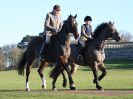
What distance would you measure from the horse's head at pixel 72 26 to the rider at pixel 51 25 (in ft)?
3.05

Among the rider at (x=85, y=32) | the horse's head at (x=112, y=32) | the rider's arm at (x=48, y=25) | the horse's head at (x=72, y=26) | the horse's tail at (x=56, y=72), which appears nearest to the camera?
the horse's head at (x=72, y=26)

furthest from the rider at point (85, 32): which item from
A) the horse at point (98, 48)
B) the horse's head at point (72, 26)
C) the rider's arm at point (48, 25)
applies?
the horse's head at point (72, 26)

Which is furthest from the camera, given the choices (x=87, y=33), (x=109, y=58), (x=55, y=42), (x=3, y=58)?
(x=109, y=58)

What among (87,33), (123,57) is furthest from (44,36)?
(123,57)

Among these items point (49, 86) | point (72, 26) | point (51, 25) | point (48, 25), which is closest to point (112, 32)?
point (72, 26)

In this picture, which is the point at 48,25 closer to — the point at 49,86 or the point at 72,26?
the point at 72,26

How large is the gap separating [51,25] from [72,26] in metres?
1.42

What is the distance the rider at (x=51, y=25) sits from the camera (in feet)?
69.5

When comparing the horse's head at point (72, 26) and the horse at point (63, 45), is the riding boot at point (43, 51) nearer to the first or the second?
the horse at point (63, 45)

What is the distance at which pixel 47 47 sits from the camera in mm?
21344

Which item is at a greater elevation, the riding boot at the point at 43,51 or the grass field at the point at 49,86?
the riding boot at the point at 43,51

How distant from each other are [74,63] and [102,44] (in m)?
2.47

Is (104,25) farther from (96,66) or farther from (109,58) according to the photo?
(109,58)

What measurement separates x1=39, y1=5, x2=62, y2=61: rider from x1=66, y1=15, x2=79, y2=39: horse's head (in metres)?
0.93
